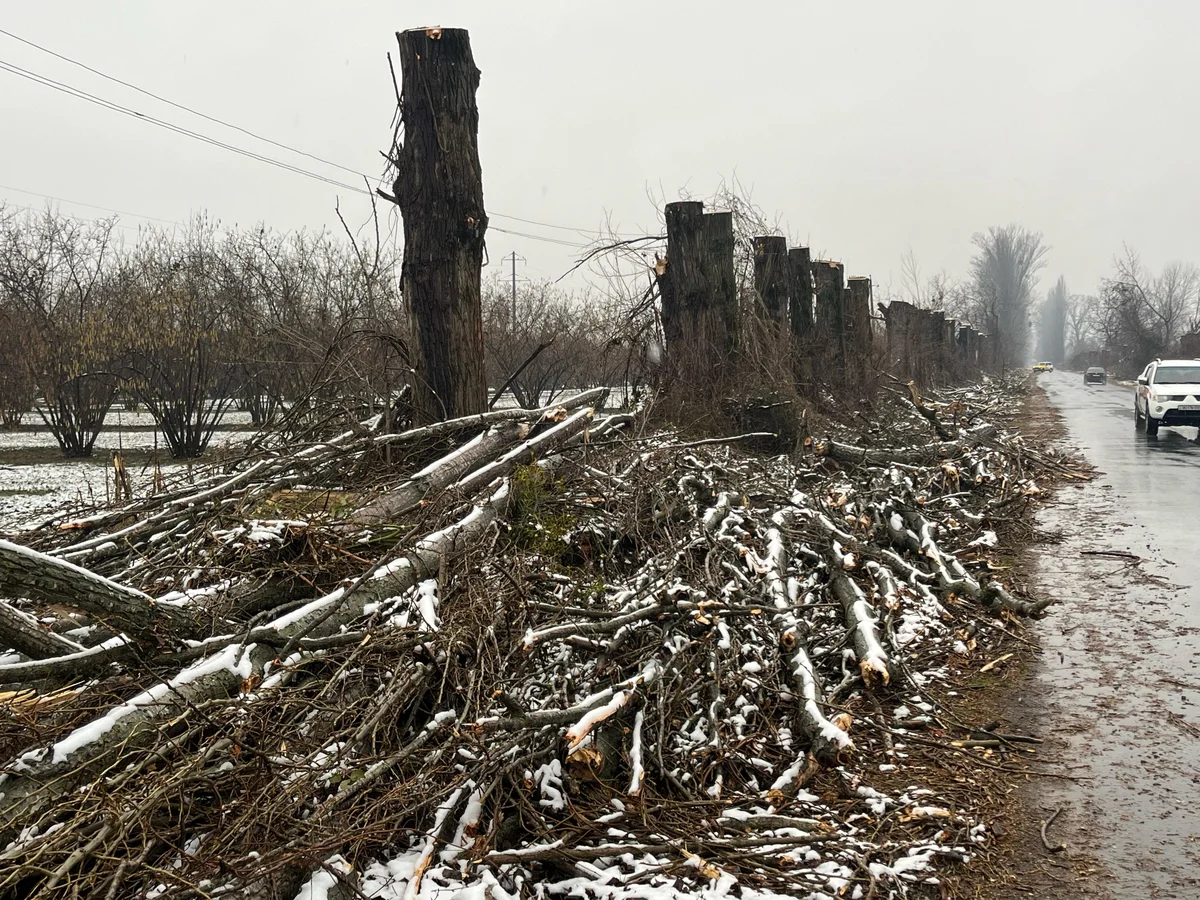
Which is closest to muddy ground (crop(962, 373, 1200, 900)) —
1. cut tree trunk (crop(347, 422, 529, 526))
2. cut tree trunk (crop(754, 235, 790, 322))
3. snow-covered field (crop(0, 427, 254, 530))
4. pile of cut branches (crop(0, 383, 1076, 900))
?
pile of cut branches (crop(0, 383, 1076, 900))

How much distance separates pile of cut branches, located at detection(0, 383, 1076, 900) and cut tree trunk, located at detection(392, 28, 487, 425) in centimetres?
103

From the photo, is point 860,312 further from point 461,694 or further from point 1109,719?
point 461,694

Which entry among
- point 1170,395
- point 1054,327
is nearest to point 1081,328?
point 1054,327

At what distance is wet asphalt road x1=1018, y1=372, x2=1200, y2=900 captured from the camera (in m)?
3.43

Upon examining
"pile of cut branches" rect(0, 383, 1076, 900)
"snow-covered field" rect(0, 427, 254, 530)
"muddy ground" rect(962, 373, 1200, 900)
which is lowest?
"muddy ground" rect(962, 373, 1200, 900)

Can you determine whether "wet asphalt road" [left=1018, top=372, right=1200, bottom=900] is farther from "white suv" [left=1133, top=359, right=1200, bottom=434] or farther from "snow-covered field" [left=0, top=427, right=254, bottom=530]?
"white suv" [left=1133, top=359, right=1200, bottom=434]

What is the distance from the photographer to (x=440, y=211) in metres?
7.37

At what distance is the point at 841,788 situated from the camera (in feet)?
12.8

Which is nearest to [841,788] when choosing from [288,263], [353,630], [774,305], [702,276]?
[353,630]

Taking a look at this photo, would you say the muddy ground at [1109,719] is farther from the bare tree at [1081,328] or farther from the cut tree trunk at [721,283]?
the bare tree at [1081,328]

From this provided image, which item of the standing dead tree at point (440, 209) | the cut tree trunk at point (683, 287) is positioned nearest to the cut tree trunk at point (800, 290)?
the cut tree trunk at point (683, 287)

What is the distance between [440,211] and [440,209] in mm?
16

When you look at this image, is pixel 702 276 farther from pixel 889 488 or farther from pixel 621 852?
pixel 621 852

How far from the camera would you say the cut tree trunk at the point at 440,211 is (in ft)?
24.1
